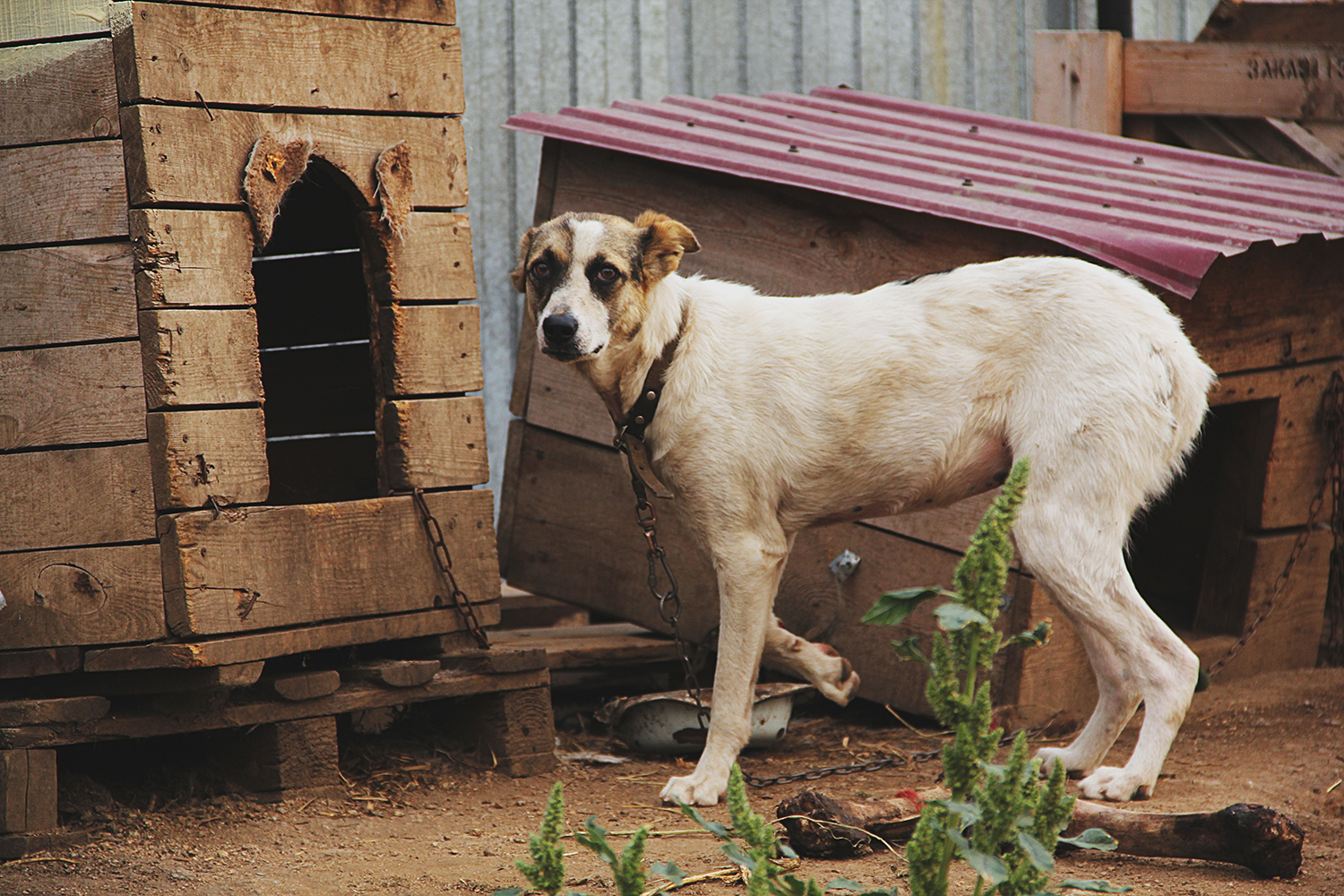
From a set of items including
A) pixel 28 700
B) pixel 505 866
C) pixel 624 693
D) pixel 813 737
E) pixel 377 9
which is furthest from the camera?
pixel 624 693

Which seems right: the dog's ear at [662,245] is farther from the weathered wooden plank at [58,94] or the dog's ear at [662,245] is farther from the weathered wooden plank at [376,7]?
the weathered wooden plank at [58,94]

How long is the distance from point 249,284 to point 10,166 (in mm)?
714

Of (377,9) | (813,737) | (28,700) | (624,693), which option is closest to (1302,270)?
(813,737)

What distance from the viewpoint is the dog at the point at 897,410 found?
152 inches

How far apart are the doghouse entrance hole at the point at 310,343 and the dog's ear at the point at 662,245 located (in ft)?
5.53

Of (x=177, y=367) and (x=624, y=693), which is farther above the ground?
(x=177, y=367)

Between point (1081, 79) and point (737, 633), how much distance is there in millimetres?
4062

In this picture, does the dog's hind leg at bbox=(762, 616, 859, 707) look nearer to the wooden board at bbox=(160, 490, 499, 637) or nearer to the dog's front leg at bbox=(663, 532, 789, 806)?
the dog's front leg at bbox=(663, 532, 789, 806)

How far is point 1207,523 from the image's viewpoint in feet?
19.6

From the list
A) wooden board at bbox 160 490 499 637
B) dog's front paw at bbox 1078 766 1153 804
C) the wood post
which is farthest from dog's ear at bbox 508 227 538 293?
dog's front paw at bbox 1078 766 1153 804

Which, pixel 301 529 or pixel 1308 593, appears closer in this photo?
pixel 301 529

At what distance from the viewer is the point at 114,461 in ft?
11.8

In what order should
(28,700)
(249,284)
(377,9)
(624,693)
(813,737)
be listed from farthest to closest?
1. (624,693)
2. (813,737)
3. (377,9)
4. (249,284)
5. (28,700)

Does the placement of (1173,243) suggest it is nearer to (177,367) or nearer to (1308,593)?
(1308,593)
